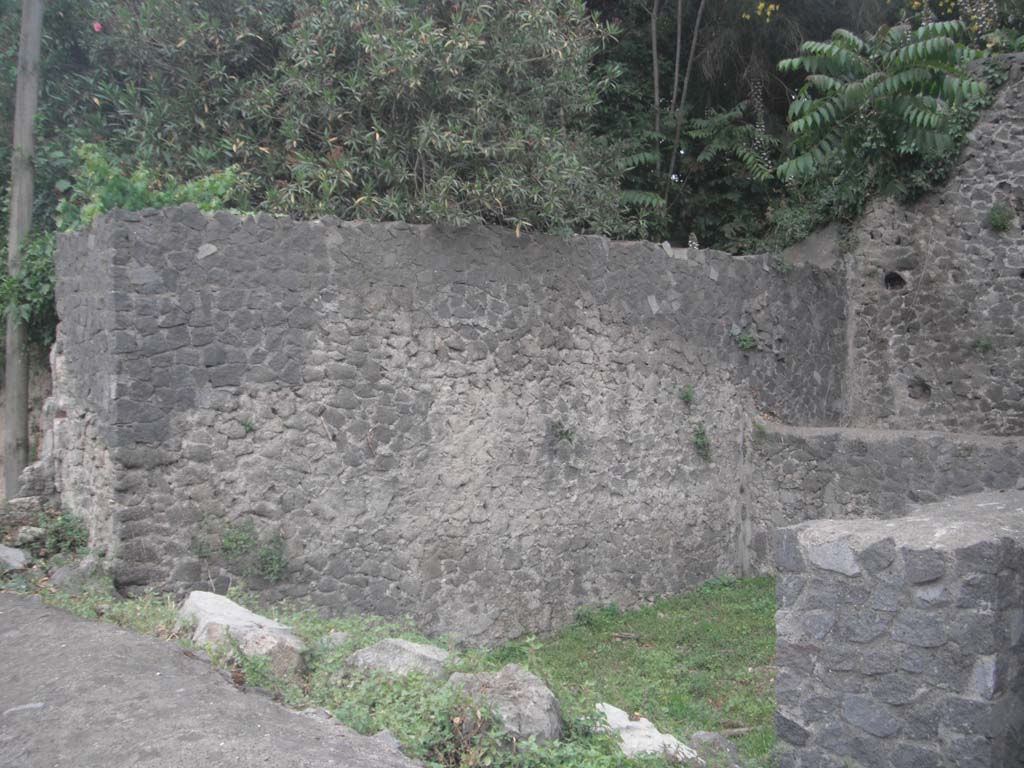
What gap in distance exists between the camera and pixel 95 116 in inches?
378

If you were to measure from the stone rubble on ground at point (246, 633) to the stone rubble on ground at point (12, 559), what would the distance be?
1.82 meters

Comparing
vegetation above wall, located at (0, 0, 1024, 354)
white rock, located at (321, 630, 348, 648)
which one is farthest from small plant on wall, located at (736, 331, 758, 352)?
white rock, located at (321, 630, 348, 648)

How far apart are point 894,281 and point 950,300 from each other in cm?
74

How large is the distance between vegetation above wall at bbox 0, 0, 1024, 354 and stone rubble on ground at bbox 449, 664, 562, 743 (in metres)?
4.46

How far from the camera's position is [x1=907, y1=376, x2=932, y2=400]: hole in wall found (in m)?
12.5

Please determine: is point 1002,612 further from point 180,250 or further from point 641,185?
point 641,185

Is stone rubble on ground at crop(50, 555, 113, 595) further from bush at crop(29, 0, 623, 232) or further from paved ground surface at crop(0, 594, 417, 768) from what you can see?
bush at crop(29, 0, 623, 232)

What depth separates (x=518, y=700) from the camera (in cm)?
430

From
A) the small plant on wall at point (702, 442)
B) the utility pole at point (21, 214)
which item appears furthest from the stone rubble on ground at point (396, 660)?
the small plant on wall at point (702, 442)

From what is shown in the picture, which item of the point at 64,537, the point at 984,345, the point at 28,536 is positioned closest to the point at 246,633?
the point at 64,537

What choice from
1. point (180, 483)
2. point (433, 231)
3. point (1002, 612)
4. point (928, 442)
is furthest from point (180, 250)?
point (928, 442)

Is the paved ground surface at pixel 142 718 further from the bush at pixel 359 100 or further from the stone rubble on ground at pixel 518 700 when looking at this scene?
the bush at pixel 359 100

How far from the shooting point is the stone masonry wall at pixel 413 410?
6.76 m

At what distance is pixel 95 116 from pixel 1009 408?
10.7 m
